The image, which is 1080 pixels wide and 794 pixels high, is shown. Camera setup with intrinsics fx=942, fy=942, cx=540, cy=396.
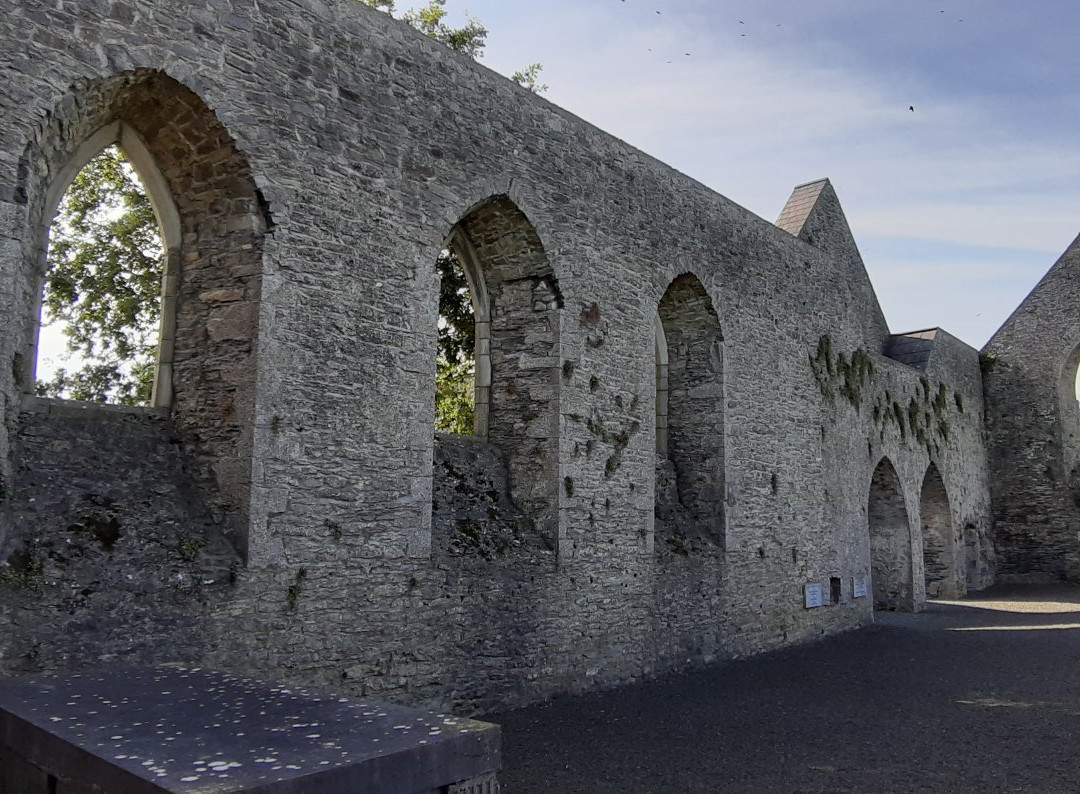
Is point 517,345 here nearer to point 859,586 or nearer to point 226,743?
point 226,743

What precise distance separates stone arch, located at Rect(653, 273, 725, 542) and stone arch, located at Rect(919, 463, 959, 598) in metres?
9.24

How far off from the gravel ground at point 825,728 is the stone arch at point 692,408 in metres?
1.75

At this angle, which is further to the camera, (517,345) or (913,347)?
(913,347)

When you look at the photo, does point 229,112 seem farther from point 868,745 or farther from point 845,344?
point 845,344

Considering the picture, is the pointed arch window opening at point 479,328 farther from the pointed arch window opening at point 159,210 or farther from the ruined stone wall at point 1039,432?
the ruined stone wall at point 1039,432

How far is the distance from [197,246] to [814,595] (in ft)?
29.2

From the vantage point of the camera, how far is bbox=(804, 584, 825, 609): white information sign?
11.9 metres

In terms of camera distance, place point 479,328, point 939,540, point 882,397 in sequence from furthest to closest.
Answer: point 939,540 < point 882,397 < point 479,328

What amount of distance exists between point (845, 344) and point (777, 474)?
3351 millimetres

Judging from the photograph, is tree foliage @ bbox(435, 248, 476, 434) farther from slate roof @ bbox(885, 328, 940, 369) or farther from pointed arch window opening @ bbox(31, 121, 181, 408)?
slate roof @ bbox(885, 328, 940, 369)

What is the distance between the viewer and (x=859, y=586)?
13.4m

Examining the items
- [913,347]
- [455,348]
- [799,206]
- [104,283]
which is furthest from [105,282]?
[913,347]

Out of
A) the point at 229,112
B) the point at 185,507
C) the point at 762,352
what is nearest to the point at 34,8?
the point at 229,112

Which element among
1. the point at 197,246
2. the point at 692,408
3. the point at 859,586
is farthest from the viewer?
the point at 859,586
